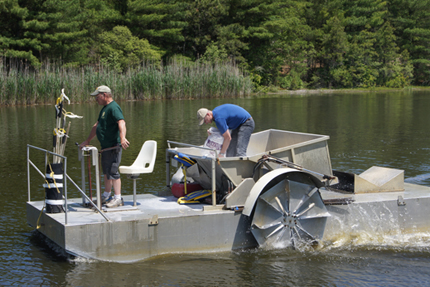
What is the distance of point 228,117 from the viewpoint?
26.3ft

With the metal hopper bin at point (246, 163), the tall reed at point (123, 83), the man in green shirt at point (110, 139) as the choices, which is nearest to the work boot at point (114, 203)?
the man in green shirt at point (110, 139)

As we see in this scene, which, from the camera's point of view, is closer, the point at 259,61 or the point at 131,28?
the point at 131,28

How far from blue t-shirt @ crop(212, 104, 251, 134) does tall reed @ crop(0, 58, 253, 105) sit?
85.2 ft

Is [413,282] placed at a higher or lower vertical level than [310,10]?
lower

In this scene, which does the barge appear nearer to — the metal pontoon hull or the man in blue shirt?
the metal pontoon hull

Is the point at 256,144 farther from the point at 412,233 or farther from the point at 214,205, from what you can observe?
the point at 412,233

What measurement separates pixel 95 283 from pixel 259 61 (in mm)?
56754

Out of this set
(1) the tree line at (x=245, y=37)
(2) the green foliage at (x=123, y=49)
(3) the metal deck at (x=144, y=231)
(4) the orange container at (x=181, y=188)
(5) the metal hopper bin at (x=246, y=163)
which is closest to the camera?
(3) the metal deck at (x=144, y=231)

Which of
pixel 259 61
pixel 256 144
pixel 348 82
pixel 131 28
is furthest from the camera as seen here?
pixel 348 82

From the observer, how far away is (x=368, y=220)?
7988 millimetres

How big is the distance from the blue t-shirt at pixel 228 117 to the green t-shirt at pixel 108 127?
4.75 feet

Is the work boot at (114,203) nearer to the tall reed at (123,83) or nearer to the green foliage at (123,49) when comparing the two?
the tall reed at (123,83)

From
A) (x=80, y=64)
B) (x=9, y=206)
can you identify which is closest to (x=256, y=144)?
(x=9, y=206)

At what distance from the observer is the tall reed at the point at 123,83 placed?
3194 cm
